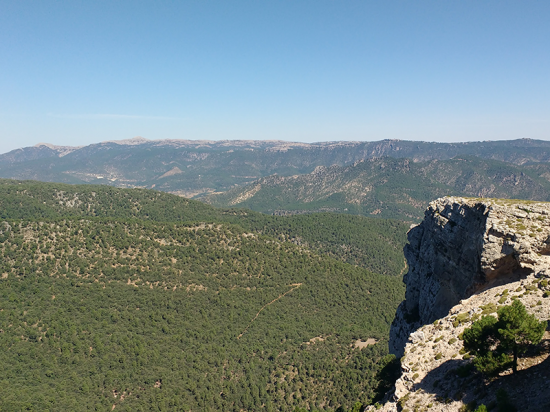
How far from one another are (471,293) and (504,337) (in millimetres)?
21437

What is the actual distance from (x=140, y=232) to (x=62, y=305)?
46.0 metres

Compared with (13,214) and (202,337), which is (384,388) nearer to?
(202,337)

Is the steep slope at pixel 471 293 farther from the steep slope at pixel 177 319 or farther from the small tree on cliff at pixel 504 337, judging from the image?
the steep slope at pixel 177 319

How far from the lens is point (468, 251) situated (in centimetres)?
4869

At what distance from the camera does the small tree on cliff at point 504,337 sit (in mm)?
27875

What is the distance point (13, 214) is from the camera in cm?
16850

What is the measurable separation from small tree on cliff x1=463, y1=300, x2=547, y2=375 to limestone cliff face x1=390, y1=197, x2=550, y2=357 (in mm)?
15203

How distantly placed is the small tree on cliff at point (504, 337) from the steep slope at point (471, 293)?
6.11 feet

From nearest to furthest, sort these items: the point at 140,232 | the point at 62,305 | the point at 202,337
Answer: the point at 62,305 < the point at 202,337 < the point at 140,232

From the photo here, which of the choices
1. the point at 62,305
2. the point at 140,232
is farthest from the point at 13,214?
the point at 62,305

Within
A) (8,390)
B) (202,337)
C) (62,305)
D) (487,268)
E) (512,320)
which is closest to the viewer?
(512,320)

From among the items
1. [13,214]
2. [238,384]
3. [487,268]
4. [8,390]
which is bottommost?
[238,384]

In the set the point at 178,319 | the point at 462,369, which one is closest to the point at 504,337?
the point at 462,369

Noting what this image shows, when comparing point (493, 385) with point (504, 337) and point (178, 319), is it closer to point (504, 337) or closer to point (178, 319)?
point (504, 337)
